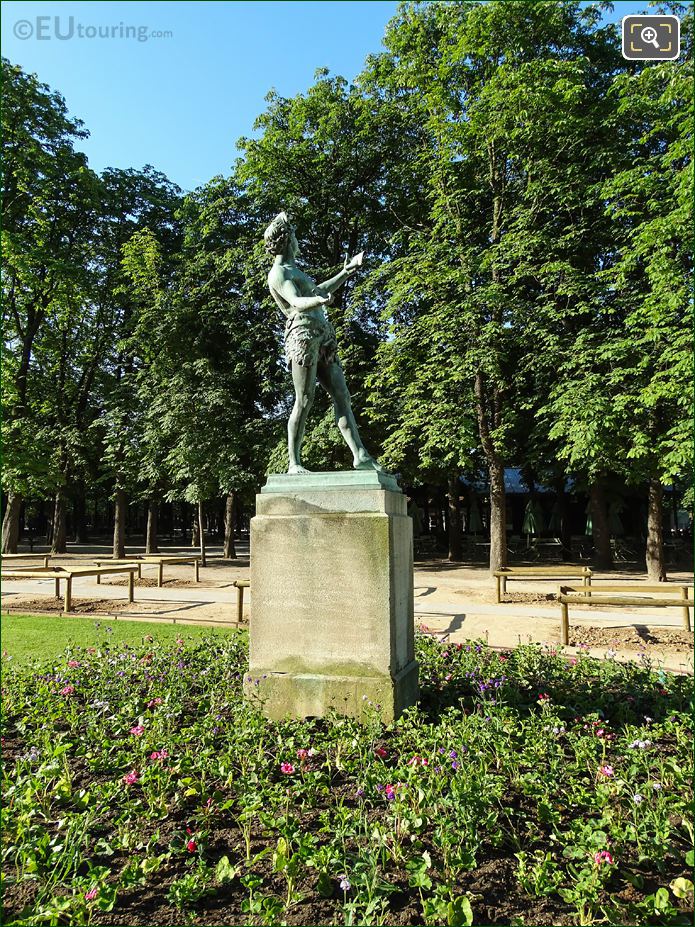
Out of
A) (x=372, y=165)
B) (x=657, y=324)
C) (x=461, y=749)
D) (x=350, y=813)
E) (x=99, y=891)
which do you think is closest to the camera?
(x=99, y=891)

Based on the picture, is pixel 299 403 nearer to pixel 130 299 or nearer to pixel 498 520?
pixel 498 520

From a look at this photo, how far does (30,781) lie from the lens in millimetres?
3434

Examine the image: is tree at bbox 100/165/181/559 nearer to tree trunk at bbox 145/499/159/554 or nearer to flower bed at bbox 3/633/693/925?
tree trunk at bbox 145/499/159/554

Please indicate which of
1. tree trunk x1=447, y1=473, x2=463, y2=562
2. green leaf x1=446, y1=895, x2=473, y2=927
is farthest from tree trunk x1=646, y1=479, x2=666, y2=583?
green leaf x1=446, y1=895, x2=473, y2=927

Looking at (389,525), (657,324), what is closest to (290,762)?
(389,525)

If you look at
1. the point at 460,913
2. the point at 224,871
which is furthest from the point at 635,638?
the point at 224,871

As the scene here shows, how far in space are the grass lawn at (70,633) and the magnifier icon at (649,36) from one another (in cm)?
722

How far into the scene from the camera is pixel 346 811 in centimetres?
318

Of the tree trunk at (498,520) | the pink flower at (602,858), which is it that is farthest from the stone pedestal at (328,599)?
the tree trunk at (498,520)

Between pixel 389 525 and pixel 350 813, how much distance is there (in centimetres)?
194

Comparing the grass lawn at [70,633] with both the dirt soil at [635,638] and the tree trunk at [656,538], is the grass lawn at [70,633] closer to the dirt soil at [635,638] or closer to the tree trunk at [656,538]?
the dirt soil at [635,638]

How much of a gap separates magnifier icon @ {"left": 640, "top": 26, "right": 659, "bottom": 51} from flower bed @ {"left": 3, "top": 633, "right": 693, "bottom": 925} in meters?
4.48

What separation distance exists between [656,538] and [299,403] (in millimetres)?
13146

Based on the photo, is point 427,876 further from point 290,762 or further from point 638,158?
point 638,158
